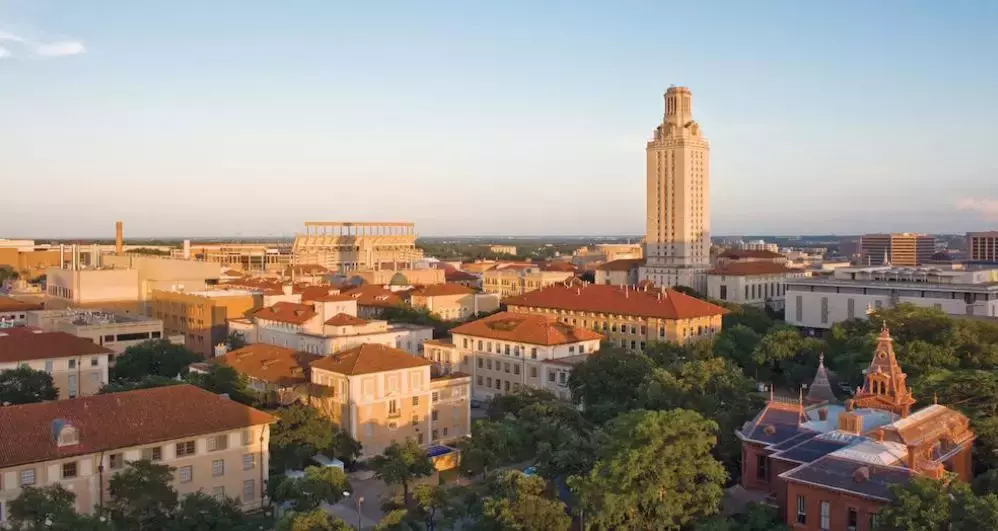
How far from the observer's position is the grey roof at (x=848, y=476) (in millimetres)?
28859

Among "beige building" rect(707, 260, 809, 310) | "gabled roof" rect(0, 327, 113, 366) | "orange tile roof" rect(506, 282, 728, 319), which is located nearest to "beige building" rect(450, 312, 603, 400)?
"orange tile roof" rect(506, 282, 728, 319)

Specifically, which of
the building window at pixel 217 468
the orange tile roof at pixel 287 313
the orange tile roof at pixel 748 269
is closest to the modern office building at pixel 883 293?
the orange tile roof at pixel 748 269

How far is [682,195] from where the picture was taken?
142 m

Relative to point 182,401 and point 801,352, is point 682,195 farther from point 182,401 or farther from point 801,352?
point 182,401

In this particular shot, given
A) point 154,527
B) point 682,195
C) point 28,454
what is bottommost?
point 154,527

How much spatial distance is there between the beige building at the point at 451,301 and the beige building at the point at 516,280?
19781 mm

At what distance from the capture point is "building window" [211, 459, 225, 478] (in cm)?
3938

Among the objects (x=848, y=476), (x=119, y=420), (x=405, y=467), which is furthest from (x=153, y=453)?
(x=848, y=476)

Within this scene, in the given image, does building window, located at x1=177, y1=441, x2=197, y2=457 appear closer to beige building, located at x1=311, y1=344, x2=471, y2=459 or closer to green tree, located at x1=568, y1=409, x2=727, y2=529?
beige building, located at x1=311, y1=344, x2=471, y2=459

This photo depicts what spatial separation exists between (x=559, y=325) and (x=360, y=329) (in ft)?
51.6

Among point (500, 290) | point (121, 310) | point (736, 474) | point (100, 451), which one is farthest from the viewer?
point (500, 290)

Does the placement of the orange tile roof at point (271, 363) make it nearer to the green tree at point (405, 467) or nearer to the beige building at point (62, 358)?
the beige building at point (62, 358)

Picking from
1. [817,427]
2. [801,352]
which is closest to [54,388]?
[817,427]

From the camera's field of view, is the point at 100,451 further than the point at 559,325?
No
